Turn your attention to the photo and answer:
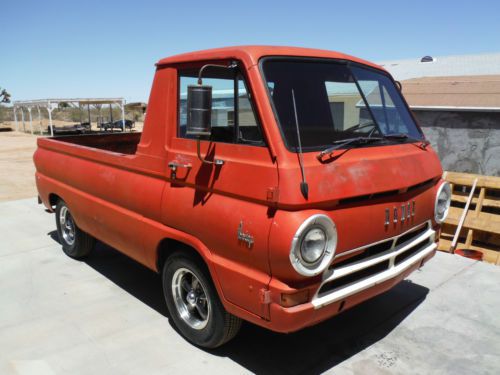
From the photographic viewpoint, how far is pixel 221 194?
9.64ft

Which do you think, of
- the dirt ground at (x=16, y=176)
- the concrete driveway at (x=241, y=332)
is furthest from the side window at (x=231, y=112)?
the dirt ground at (x=16, y=176)

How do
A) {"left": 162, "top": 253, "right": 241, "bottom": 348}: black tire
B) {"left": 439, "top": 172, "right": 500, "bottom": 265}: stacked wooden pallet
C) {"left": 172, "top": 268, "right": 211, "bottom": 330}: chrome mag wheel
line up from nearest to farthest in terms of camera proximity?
{"left": 162, "top": 253, "right": 241, "bottom": 348}: black tire, {"left": 172, "top": 268, "right": 211, "bottom": 330}: chrome mag wheel, {"left": 439, "top": 172, "right": 500, "bottom": 265}: stacked wooden pallet

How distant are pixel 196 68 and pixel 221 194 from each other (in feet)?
3.48

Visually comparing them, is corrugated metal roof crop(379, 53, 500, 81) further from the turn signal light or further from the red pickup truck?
the turn signal light

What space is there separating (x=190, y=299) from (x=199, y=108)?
1.64 meters

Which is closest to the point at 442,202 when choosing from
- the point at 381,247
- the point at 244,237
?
the point at 381,247

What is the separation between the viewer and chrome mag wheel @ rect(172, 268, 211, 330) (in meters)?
3.40

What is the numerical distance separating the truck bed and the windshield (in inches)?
150

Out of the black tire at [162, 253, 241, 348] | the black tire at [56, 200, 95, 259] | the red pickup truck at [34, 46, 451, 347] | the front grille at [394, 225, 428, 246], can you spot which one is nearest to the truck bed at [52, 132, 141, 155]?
the black tire at [56, 200, 95, 259]

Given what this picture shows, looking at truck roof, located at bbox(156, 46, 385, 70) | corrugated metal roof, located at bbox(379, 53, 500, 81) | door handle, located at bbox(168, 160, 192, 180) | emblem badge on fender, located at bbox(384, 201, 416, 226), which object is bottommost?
emblem badge on fender, located at bbox(384, 201, 416, 226)

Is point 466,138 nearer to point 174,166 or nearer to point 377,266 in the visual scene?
point 377,266

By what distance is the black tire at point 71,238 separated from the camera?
17.0ft

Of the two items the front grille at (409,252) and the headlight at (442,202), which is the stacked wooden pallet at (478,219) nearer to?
the headlight at (442,202)

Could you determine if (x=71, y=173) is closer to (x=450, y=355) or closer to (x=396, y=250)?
(x=396, y=250)
